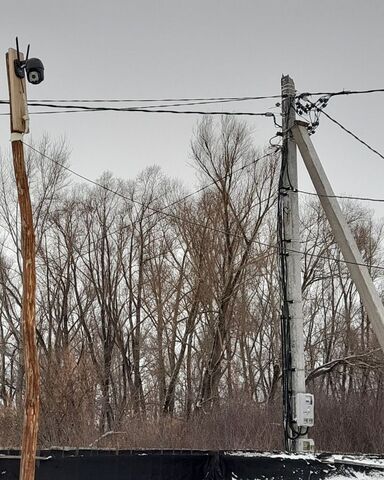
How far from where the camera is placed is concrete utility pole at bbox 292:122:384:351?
8.19 meters

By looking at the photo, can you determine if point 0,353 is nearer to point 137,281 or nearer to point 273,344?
point 137,281

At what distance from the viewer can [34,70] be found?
5.65m

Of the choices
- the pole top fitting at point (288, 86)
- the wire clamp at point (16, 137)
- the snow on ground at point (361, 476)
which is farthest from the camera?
the pole top fitting at point (288, 86)

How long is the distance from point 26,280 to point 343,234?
4.61 m

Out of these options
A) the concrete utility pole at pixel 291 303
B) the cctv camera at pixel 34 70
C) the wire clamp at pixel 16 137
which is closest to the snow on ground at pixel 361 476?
the concrete utility pole at pixel 291 303

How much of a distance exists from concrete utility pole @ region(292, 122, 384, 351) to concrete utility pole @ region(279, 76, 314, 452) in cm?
20

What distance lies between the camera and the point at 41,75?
18.6ft

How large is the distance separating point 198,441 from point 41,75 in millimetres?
12172

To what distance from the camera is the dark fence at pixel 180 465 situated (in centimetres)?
670

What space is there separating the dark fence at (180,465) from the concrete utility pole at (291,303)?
3.79 feet

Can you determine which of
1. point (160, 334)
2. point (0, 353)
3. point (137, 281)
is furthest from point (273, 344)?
point (0, 353)

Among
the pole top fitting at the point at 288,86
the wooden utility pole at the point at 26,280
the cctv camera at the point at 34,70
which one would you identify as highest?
the pole top fitting at the point at 288,86

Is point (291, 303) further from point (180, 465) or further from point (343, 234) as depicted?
point (180, 465)

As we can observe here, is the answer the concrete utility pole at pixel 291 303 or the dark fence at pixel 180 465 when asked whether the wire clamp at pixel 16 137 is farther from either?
the concrete utility pole at pixel 291 303
